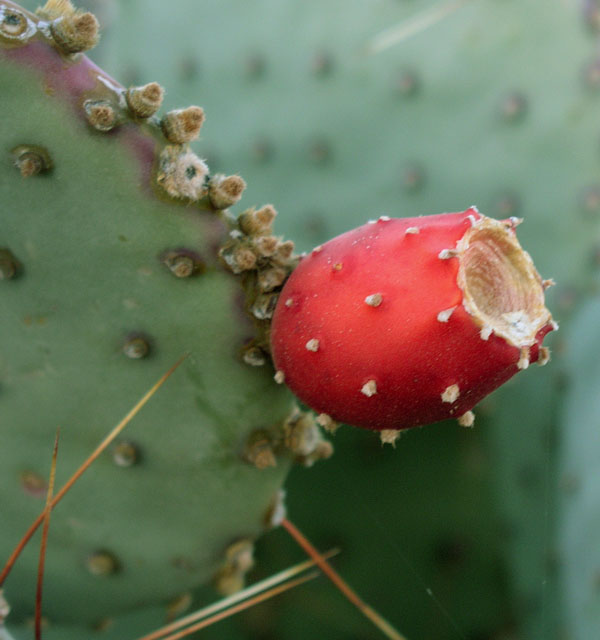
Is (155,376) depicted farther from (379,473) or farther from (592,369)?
(592,369)

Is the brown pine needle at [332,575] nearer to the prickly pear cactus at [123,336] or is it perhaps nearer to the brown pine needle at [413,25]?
the prickly pear cactus at [123,336]

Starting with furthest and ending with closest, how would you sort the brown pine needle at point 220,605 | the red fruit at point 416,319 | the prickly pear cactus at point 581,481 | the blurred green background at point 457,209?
the blurred green background at point 457,209 → the prickly pear cactus at point 581,481 → the brown pine needle at point 220,605 → the red fruit at point 416,319

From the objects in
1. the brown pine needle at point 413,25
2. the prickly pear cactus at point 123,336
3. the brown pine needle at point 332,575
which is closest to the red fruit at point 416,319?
the prickly pear cactus at point 123,336

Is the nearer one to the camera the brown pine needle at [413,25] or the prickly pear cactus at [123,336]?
the prickly pear cactus at [123,336]

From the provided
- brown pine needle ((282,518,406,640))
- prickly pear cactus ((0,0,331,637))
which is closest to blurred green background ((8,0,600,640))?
brown pine needle ((282,518,406,640))

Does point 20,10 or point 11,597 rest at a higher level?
point 20,10

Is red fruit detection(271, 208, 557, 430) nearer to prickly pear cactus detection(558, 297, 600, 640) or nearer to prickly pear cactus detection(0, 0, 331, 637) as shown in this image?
prickly pear cactus detection(0, 0, 331, 637)

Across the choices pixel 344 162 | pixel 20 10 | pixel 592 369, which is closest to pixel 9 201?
pixel 20 10

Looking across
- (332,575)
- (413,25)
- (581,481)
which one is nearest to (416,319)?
(332,575)
